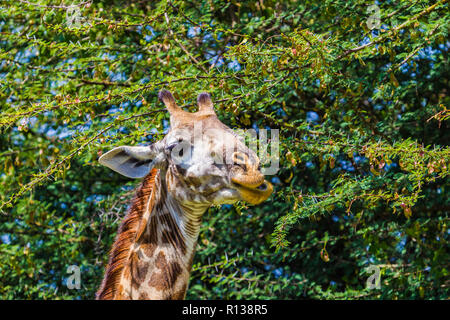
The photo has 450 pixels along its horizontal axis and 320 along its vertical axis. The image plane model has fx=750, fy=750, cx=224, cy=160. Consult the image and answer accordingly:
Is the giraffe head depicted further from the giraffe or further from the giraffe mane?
the giraffe mane

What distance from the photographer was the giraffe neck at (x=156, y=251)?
441 cm

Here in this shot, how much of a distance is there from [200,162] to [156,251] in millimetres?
605

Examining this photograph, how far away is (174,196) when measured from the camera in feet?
14.9

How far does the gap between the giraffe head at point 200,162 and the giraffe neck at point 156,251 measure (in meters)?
0.12

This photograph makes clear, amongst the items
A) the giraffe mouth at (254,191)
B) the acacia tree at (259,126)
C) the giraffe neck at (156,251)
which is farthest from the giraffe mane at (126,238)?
the acacia tree at (259,126)

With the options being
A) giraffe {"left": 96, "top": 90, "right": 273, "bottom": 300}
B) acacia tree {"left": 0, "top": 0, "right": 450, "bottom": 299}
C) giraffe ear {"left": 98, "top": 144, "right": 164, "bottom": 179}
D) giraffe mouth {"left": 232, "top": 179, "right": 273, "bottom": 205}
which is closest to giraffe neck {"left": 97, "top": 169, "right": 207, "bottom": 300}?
giraffe {"left": 96, "top": 90, "right": 273, "bottom": 300}

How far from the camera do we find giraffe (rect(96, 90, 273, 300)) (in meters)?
4.30

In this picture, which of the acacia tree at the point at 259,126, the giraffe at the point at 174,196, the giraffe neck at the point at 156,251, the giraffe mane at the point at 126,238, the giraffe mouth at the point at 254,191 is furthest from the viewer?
the acacia tree at the point at 259,126

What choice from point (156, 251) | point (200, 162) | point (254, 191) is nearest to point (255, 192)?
point (254, 191)

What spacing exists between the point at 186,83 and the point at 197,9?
1602 millimetres

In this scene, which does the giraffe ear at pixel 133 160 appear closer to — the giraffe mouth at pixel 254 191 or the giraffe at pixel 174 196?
the giraffe at pixel 174 196

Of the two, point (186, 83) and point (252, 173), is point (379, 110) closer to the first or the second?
point (186, 83)

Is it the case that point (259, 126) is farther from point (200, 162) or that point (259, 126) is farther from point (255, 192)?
point (255, 192)

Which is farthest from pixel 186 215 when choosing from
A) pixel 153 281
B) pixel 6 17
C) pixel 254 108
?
pixel 6 17
